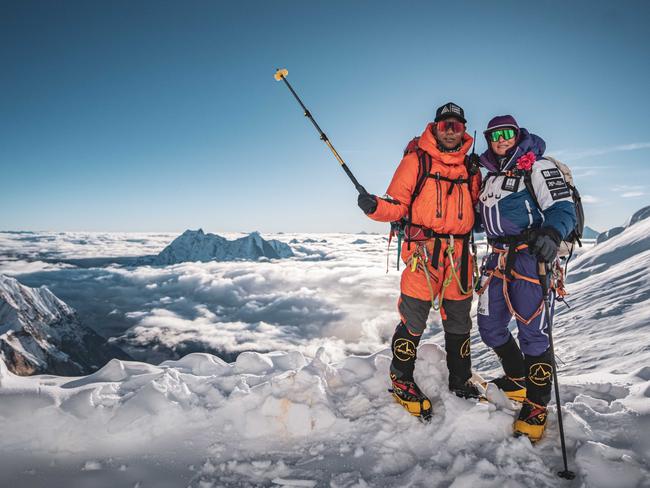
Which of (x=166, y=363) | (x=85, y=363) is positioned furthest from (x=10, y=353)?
(x=166, y=363)

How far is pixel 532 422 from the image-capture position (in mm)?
3443

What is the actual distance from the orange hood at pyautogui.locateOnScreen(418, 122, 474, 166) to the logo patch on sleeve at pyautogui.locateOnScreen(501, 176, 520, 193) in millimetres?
614

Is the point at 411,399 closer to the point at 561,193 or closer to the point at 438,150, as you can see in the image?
the point at 561,193

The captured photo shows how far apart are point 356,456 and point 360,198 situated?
2825 mm

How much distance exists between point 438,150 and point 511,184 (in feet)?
3.12

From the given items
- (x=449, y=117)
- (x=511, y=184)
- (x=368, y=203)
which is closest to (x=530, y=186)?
(x=511, y=184)

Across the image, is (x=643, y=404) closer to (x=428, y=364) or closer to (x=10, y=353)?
(x=428, y=364)

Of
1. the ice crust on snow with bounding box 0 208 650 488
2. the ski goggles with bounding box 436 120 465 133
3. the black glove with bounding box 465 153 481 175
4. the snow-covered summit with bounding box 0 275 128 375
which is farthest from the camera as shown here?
the snow-covered summit with bounding box 0 275 128 375

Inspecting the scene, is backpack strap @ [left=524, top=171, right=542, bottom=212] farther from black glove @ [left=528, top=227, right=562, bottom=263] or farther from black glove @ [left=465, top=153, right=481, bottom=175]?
black glove @ [left=465, top=153, right=481, bottom=175]

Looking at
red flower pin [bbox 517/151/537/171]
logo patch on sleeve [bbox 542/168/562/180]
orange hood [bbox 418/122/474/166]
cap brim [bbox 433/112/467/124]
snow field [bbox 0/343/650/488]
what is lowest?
snow field [bbox 0/343/650/488]

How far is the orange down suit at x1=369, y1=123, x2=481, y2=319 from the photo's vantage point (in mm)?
4188

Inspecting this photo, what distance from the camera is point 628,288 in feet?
61.4

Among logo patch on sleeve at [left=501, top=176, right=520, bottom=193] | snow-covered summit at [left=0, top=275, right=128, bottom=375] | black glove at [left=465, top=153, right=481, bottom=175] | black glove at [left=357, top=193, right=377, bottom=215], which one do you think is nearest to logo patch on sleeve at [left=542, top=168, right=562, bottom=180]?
logo patch on sleeve at [left=501, top=176, right=520, bottom=193]

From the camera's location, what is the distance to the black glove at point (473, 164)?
442cm
